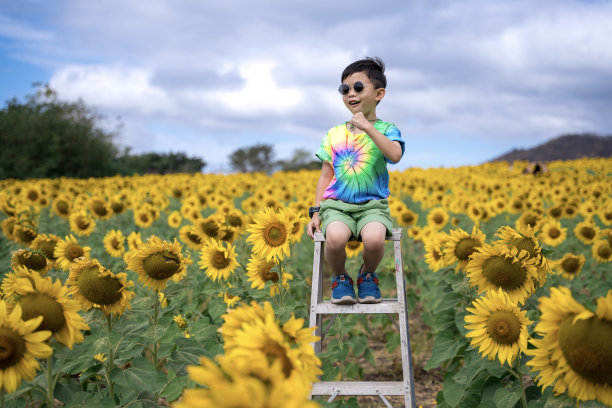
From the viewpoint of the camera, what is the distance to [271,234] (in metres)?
3.59

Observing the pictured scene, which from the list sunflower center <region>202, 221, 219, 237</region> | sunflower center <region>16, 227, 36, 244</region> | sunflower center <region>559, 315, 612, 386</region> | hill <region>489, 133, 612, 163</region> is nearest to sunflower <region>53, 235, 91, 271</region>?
sunflower center <region>202, 221, 219, 237</region>

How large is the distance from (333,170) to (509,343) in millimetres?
1735

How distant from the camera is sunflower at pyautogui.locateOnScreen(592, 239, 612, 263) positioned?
584 centimetres

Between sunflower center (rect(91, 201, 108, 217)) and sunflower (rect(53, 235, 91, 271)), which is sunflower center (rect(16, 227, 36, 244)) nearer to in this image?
sunflower (rect(53, 235, 91, 271))

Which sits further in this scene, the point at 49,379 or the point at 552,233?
the point at 552,233

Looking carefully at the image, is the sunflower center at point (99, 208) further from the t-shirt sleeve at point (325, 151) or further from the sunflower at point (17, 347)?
the sunflower at point (17, 347)

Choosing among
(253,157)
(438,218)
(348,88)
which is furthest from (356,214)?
(253,157)

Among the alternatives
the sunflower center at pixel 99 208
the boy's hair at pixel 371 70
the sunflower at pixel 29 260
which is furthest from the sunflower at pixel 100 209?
the boy's hair at pixel 371 70

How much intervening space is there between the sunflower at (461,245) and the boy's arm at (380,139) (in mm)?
719

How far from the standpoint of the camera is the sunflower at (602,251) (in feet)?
19.2

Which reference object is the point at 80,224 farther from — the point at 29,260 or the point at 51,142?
the point at 51,142

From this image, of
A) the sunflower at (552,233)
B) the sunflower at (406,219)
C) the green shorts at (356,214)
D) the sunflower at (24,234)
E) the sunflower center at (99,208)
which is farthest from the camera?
the sunflower at (406,219)

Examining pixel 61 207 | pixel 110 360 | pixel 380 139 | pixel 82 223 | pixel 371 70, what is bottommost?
pixel 110 360

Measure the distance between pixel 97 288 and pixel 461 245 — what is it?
230cm
